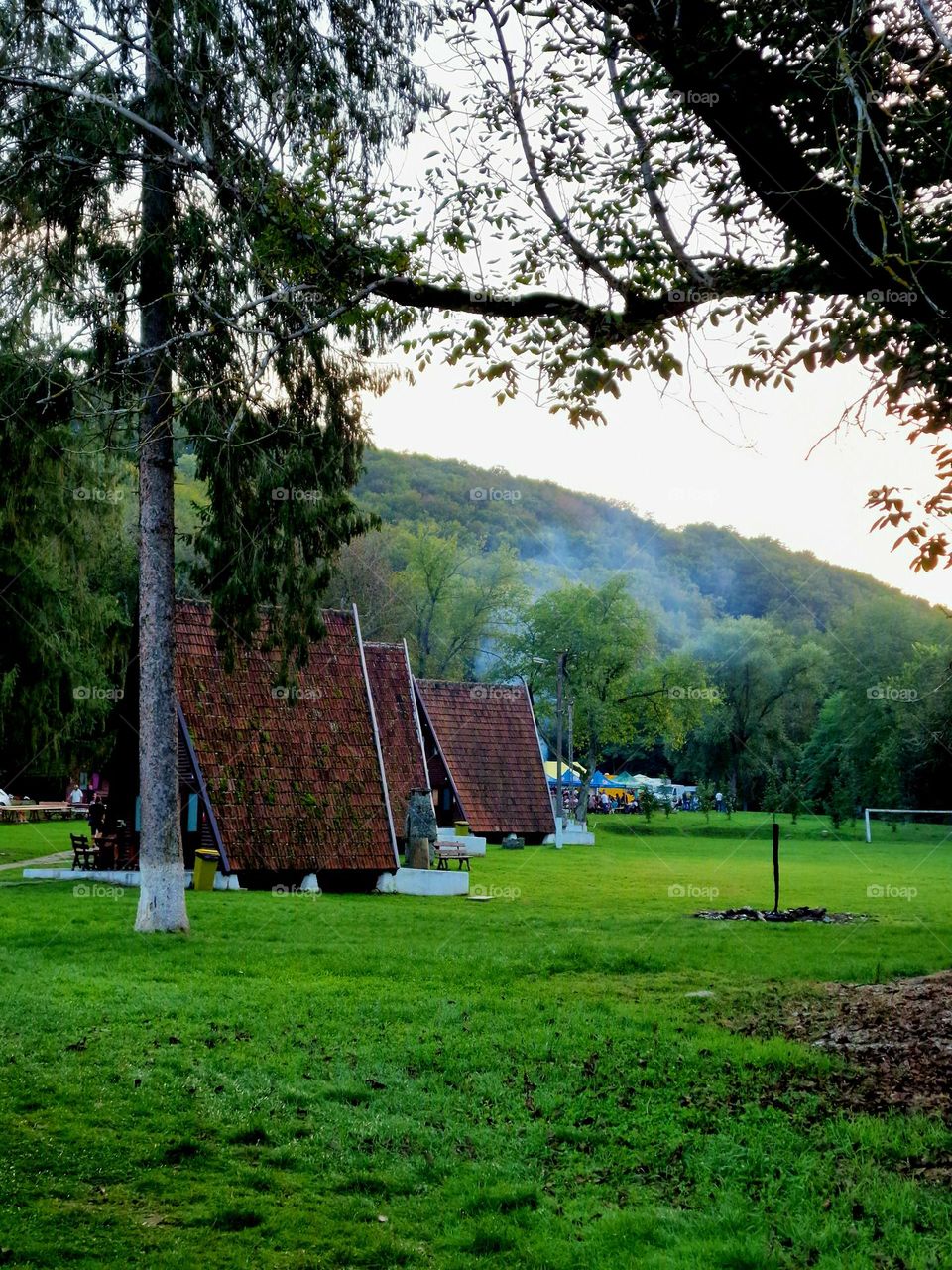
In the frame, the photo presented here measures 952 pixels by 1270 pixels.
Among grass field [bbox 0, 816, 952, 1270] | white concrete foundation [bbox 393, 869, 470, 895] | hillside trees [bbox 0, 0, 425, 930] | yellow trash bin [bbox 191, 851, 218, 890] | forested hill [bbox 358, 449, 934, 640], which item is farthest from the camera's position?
forested hill [bbox 358, 449, 934, 640]

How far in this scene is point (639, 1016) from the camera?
33.3 ft

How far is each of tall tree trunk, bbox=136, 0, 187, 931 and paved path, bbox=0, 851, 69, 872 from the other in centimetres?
1100

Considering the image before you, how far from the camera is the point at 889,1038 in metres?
9.00

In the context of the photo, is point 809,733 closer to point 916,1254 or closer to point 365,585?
point 365,585

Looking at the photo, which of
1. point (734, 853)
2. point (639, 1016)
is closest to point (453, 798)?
point (734, 853)

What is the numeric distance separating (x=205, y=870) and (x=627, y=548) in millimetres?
101060

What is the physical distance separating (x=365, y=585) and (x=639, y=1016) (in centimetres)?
5456

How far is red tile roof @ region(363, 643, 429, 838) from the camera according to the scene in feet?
97.0

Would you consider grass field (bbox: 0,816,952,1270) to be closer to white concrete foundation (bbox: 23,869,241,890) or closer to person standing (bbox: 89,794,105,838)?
white concrete foundation (bbox: 23,869,241,890)

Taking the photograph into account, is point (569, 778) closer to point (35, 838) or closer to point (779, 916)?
point (35, 838)

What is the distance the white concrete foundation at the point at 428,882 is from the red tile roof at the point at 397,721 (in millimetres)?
4777

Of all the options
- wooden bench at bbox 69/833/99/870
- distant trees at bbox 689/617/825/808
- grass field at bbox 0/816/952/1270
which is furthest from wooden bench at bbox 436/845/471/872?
distant trees at bbox 689/617/825/808

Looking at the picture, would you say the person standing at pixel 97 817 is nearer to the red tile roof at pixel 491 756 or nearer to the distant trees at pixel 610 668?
the red tile roof at pixel 491 756

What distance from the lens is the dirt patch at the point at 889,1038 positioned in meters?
7.43
